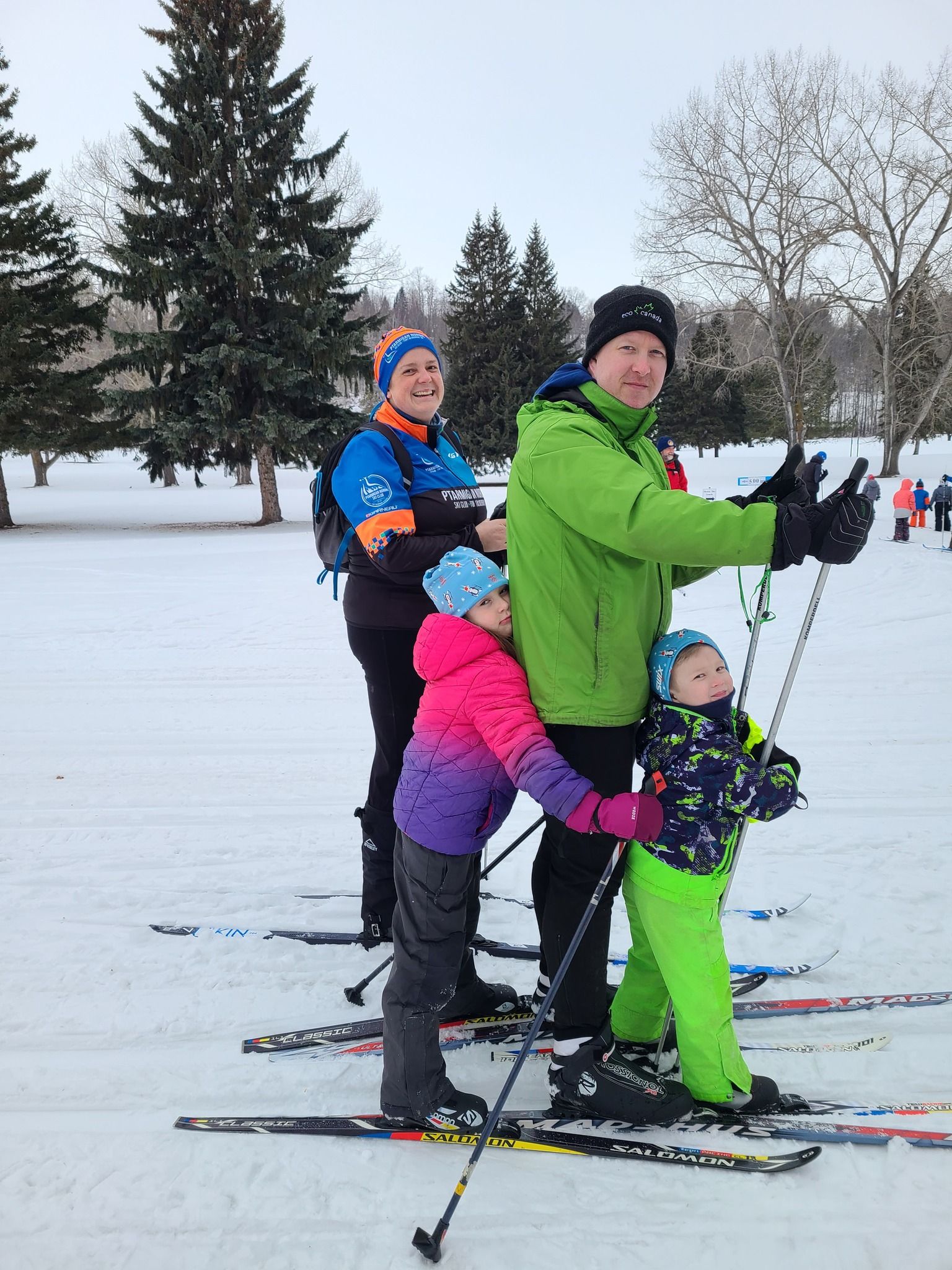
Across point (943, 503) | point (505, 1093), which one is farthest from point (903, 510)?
point (505, 1093)

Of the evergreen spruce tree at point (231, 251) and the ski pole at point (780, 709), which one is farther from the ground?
the evergreen spruce tree at point (231, 251)

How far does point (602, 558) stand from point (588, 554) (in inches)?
1.5

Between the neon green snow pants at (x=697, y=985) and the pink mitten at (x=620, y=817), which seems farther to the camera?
the neon green snow pants at (x=697, y=985)

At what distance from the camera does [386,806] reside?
2891 millimetres

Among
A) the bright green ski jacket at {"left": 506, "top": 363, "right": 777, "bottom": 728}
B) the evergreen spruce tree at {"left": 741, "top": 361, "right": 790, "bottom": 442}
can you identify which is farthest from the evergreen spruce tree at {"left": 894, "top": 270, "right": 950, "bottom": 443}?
the bright green ski jacket at {"left": 506, "top": 363, "right": 777, "bottom": 728}

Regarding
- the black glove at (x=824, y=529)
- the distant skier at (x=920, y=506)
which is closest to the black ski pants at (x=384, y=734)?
the black glove at (x=824, y=529)

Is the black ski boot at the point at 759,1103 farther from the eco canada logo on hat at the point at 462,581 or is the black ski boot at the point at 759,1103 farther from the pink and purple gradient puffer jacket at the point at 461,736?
the eco canada logo on hat at the point at 462,581

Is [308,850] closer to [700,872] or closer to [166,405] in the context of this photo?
[700,872]

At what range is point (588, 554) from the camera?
6.23ft

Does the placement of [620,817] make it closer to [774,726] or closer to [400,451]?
[774,726]

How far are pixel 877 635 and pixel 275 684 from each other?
5.61 metres

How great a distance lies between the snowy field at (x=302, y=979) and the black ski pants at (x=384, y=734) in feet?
0.93

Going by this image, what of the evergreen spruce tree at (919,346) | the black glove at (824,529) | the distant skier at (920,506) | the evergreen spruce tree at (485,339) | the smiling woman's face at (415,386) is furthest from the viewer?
the evergreen spruce tree at (485,339)

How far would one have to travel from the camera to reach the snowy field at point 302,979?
6.12 feet
